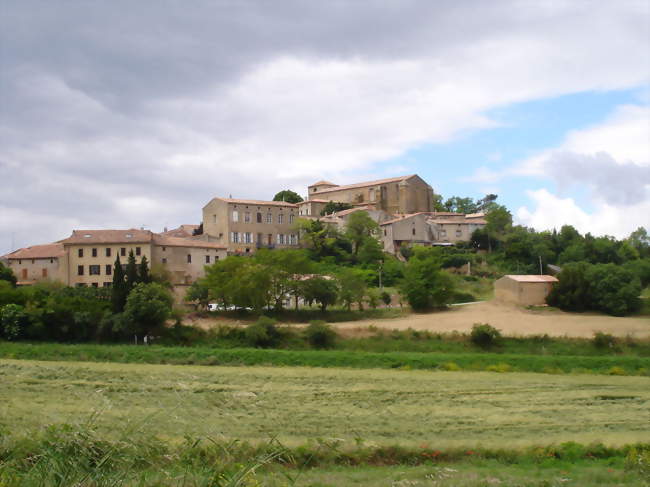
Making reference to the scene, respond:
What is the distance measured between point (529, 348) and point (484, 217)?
157 ft

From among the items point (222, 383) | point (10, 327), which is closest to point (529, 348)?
point (222, 383)

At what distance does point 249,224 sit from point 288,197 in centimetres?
2824

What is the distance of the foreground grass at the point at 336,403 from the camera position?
17.0 metres

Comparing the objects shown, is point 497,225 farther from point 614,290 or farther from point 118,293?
point 118,293

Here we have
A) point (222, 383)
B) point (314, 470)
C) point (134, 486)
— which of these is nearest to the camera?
point (134, 486)

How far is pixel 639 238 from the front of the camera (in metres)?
101

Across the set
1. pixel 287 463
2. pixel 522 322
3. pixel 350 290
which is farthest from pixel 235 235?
pixel 287 463

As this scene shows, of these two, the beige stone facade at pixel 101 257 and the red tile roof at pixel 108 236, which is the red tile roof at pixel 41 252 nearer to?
the beige stone facade at pixel 101 257

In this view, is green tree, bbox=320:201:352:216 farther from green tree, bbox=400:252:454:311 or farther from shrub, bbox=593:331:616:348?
shrub, bbox=593:331:616:348

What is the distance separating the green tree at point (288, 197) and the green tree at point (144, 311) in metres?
58.7

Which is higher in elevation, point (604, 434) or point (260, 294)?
point (260, 294)

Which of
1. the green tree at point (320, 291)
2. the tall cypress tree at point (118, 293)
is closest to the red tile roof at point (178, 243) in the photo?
the tall cypress tree at point (118, 293)

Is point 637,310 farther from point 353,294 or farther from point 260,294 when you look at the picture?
point 260,294

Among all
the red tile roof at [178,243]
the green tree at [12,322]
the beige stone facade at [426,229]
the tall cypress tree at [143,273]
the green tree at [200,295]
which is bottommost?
the green tree at [12,322]
